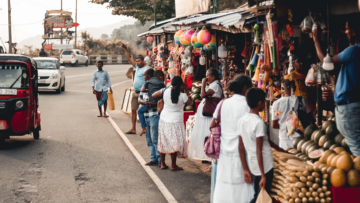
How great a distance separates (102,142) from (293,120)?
5655mm

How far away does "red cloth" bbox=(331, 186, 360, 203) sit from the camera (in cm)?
493

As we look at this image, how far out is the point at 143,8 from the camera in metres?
34.9

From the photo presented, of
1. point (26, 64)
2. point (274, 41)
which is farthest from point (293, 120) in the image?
point (26, 64)

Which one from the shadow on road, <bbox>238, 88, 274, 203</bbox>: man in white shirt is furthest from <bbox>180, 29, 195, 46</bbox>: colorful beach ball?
<bbox>238, 88, 274, 203</bbox>: man in white shirt

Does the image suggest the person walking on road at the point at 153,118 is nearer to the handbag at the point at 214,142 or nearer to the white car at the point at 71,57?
the handbag at the point at 214,142

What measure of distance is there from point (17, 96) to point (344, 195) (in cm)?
773

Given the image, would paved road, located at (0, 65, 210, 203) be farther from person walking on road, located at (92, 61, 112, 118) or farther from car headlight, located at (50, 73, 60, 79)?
car headlight, located at (50, 73, 60, 79)

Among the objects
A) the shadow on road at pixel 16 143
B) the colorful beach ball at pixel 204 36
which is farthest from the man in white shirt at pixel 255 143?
the shadow on road at pixel 16 143

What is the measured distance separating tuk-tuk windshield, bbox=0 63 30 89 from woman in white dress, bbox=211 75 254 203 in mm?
6881

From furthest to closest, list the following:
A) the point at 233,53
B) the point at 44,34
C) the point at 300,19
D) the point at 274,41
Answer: the point at 44,34
the point at 233,53
the point at 274,41
the point at 300,19

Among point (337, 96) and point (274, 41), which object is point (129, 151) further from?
point (337, 96)

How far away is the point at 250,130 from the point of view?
4836mm

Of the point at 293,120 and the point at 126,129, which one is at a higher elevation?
the point at 293,120

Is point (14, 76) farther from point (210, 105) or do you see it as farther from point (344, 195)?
point (344, 195)
